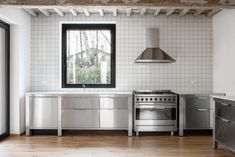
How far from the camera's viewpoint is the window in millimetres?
6609

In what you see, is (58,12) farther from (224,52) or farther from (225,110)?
(225,110)

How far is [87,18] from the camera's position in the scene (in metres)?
6.49

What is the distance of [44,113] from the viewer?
589 centimetres

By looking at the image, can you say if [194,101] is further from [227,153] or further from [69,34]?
[69,34]

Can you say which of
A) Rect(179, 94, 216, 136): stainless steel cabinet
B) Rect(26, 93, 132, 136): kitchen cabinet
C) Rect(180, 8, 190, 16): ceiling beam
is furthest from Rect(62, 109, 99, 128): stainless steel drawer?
Rect(180, 8, 190, 16): ceiling beam

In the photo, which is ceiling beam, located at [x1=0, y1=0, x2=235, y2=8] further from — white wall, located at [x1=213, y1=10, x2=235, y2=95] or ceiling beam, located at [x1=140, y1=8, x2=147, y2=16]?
ceiling beam, located at [x1=140, y1=8, x2=147, y2=16]

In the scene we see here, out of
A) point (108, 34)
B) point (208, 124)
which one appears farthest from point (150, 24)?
point (208, 124)

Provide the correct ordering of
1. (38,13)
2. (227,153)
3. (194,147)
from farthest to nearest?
(38,13) → (194,147) → (227,153)

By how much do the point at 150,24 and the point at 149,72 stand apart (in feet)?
3.44

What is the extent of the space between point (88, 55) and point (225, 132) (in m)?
3.45

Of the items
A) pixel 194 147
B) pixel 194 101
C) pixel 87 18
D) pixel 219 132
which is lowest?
pixel 194 147

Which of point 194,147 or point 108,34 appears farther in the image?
point 108,34

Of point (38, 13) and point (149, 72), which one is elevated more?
point (38, 13)

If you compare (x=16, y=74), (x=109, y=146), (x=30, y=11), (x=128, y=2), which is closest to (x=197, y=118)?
(x=109, y=146)
